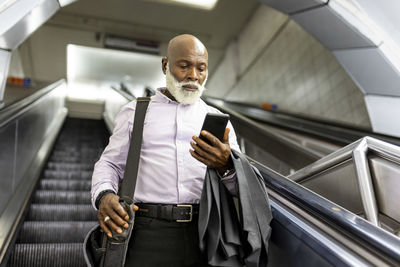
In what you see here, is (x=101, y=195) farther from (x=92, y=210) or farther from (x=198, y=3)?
(x=198, y=3)

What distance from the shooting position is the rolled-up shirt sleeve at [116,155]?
58.4 inches

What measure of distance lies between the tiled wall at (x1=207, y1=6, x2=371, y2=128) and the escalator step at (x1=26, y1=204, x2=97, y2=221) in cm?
484

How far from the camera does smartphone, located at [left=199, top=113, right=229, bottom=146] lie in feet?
4.07

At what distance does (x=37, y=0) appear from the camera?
3418 millimetres

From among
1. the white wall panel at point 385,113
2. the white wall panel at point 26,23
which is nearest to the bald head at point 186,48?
the white wall panel at point 26,23

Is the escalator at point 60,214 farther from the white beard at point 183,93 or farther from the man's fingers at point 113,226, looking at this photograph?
the white beard at point 183,93

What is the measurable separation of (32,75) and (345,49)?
1148cm

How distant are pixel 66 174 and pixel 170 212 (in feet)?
11.6

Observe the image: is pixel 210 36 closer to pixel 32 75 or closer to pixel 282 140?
pixel 32 75

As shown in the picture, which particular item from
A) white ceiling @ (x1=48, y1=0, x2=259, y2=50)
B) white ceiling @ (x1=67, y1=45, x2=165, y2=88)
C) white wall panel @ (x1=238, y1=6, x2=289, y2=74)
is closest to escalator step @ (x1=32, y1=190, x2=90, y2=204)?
white wall panel @ (x1=238, y1=6, x2=289, y2=74)

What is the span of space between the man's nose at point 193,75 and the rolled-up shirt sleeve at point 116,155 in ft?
1.06

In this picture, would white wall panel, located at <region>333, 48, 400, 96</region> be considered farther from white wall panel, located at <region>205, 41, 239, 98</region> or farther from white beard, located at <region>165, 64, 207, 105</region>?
white wall panel, located at <region>205, 41, 239, 98</region>

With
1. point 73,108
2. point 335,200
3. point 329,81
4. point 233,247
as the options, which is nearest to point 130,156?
point 233,247

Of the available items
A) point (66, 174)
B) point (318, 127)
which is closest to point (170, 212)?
point (66, 174)
